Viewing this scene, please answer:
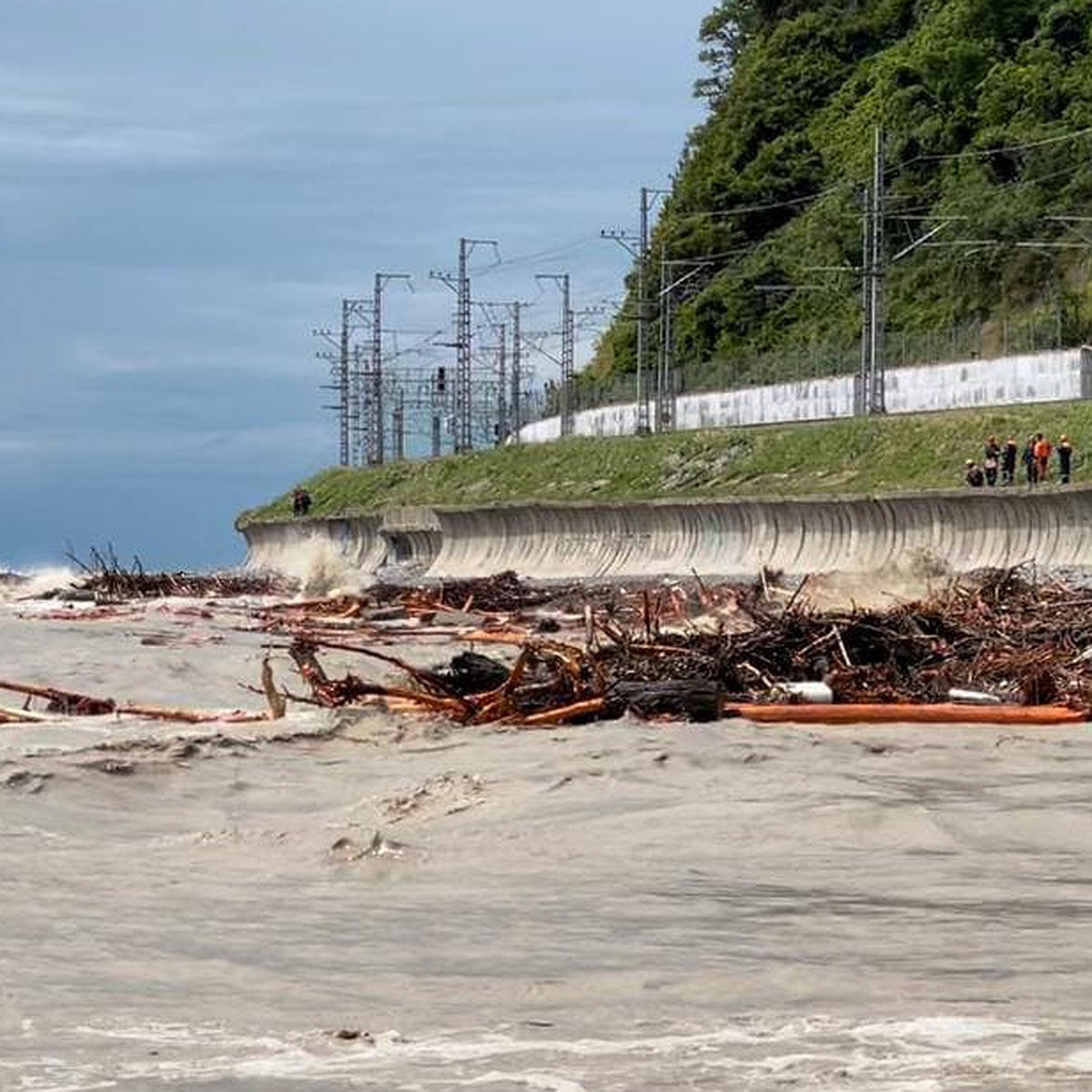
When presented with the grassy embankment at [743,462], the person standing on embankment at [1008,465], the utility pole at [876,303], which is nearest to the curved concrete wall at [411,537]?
the grassy embankment at [743,462]

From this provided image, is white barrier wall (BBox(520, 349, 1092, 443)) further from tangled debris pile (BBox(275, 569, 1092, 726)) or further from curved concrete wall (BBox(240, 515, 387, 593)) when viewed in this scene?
tangled debris pile (BBox(275, 569, 1092, 726))

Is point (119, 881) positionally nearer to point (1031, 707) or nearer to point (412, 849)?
point (412, 849)

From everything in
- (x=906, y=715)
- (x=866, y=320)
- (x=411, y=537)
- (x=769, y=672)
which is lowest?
(x=906, y=715)

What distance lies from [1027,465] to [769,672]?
3027 centimetres

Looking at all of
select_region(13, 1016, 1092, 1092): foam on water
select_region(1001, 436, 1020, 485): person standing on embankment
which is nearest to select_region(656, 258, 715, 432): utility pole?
select_region(1001, 436, 1020, 485): person standing on embankment

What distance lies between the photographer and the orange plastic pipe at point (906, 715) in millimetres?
14148

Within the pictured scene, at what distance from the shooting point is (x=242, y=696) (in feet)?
62.3

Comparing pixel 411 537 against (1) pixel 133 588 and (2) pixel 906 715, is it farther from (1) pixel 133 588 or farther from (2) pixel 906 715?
(2) pixel 906 715

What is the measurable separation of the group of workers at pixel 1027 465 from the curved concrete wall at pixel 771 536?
207 centimetres

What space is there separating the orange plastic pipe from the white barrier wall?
45.6m

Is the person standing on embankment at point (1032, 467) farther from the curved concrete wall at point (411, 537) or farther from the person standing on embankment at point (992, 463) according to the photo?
the curved concrete wall at point (411, 537)

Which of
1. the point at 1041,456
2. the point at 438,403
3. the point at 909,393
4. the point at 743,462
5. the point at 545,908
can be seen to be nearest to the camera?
the point at 545,908

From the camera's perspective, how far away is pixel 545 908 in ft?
28.0

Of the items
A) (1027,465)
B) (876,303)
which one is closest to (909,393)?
(876,303)
